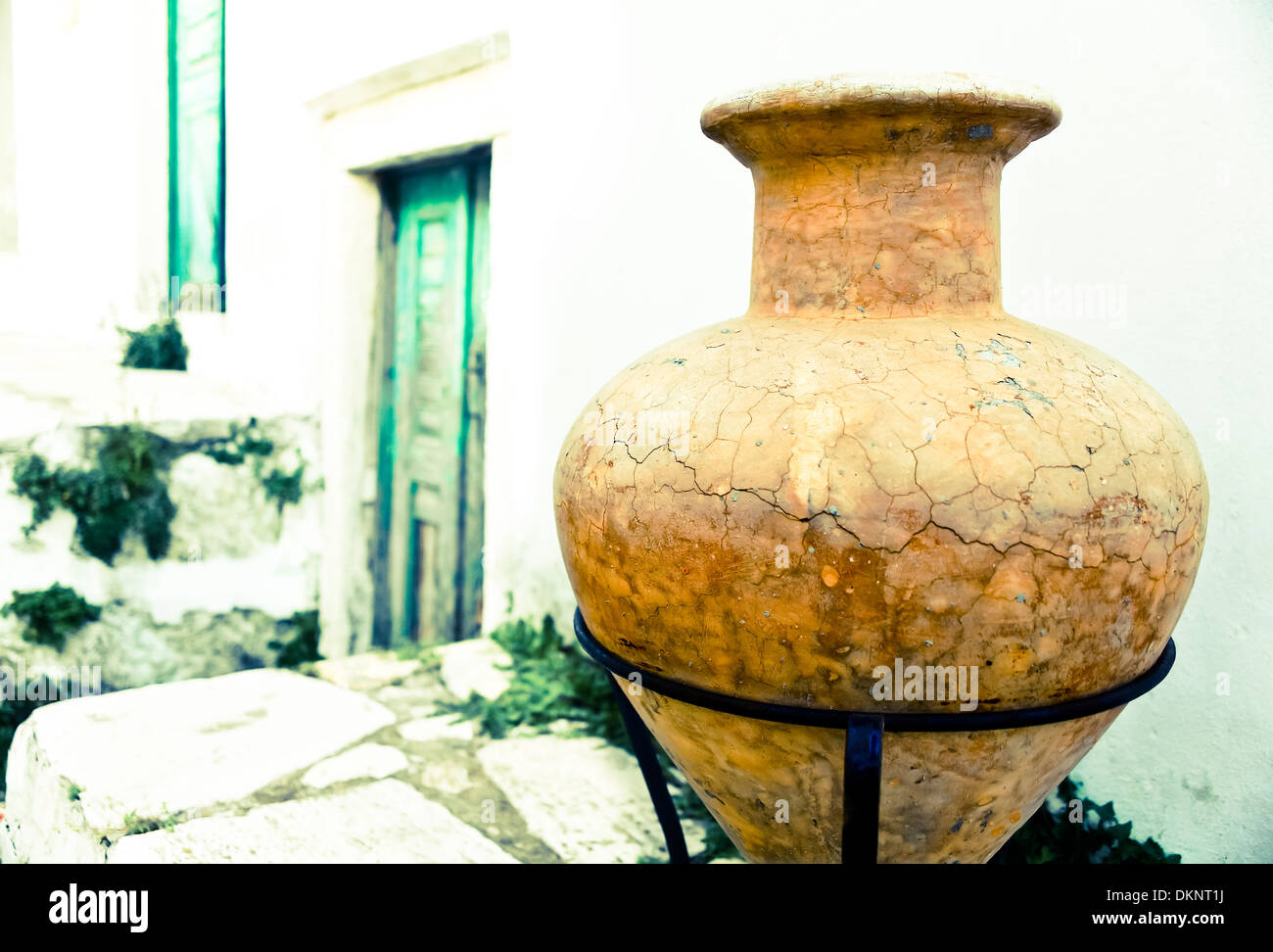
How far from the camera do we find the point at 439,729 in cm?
265

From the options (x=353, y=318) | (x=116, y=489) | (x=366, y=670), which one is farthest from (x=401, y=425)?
(x=366, y=670)

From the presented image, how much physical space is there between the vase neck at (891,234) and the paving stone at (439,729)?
1.69 meters

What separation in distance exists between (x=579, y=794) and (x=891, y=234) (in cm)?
153

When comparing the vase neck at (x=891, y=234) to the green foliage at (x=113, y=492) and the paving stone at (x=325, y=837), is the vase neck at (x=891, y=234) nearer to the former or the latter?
the paving stone at (x=325, y=837)

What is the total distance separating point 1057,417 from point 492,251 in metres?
2.45

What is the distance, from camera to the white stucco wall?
1686mm

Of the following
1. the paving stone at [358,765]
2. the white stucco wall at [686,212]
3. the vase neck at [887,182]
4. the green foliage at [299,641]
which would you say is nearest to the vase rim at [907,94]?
the vase neck at [887,182]

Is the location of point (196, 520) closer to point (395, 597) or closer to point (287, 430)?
point (287, 430)

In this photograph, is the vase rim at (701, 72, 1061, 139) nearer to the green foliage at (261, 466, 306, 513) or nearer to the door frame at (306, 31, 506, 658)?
the door frame at (306, 31, 506, 658)

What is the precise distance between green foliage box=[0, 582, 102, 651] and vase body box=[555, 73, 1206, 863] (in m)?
2.76

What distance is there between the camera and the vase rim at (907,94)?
1.29m

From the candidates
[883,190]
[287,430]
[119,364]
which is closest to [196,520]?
[287,430]
